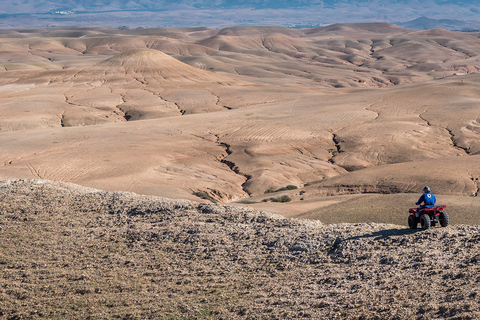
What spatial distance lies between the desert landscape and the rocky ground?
4 centimetres

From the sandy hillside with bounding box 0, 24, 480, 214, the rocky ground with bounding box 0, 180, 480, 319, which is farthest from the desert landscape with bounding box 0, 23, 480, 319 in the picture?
the sandy hillside with bounding box 0, 24, 480, 214

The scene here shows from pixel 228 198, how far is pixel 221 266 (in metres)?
13.3

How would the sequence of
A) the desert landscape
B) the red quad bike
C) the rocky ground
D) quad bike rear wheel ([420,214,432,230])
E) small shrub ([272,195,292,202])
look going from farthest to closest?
small shrub ([272,195,292,202]) < the red quad bike < quad bike rear wheel ([420,214,432,230]) < the desert landscape < the rocky ground

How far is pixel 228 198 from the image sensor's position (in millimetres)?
23516

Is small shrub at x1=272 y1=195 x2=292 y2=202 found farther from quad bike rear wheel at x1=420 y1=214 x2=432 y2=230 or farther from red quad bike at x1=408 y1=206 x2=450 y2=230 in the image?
quad bike rear wheel at x1=420 y1=214 x2=432 y2=230

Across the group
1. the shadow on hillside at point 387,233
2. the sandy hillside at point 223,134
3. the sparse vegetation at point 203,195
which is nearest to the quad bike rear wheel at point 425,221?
the shadow on hillside at point 387,233

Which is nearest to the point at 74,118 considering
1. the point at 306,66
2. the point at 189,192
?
the point at 189,192

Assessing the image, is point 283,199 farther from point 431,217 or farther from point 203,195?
point 431,217

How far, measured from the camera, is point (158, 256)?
35.5 ft

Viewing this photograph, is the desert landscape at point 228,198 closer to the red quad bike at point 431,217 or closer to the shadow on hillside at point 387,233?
the shadow on hillside at point 387,233

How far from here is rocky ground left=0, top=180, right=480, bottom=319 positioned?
26.7ft

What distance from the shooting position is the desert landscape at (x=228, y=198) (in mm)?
8797

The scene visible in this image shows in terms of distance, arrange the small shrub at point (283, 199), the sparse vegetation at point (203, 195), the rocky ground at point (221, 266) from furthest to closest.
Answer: the sparse vegetation at point (203, 195) → the small shrub at point (283, 199) → the rocky ground at point (221, 266)

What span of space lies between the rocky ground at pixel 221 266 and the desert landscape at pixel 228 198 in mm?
38
